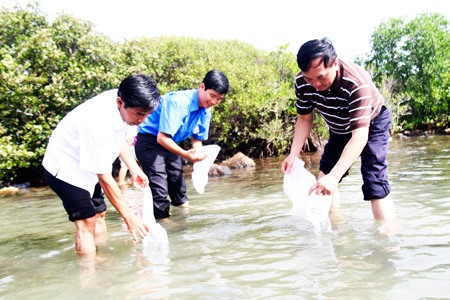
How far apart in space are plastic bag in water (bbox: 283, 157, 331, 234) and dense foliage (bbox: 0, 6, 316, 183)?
9.37 m

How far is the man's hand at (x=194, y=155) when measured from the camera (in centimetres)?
424

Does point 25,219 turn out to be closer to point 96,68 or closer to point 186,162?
point 96,68

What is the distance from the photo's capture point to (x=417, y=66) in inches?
1101

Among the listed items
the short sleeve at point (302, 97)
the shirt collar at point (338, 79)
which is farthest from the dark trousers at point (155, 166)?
the shirt collar at point (338, 79)

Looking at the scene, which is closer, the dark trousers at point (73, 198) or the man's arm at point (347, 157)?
the man's arm at point (347, 157)

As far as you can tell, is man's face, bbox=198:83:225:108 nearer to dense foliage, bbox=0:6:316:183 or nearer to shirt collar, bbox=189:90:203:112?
shirt collar, bbox=189:90:203:112

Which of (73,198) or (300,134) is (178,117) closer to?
(300,134)

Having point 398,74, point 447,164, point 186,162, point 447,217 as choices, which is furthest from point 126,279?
point 398,74

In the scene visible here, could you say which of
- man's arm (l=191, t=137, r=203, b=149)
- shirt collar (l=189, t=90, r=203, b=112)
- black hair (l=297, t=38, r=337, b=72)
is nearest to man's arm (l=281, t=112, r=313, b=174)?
black hair (l=297, t=38, r=337, b=72)

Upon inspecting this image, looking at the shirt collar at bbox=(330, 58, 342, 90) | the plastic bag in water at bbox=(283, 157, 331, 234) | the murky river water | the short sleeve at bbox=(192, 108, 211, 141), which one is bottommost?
the murky river water

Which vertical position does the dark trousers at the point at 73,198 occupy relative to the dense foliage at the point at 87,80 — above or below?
below

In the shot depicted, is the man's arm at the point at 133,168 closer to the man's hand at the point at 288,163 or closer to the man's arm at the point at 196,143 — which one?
the man's arm at the point at 196,143

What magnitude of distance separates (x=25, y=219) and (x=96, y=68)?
7220mm

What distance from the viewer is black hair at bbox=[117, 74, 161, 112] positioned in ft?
8.64
